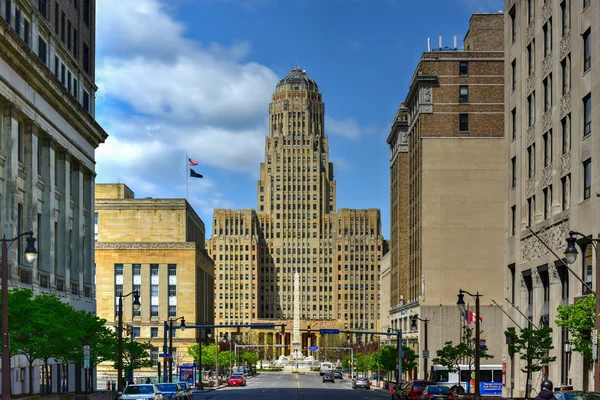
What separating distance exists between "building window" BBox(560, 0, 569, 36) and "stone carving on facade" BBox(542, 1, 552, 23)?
7.71ft

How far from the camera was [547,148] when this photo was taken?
6550cm

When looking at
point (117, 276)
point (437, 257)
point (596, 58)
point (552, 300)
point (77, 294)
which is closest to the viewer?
point (596, 58)

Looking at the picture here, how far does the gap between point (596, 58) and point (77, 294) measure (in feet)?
154

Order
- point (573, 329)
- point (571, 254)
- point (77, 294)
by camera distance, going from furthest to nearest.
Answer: point (77, 294), point (573, 329), point (571, 254)

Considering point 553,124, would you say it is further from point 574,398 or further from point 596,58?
point 574,398

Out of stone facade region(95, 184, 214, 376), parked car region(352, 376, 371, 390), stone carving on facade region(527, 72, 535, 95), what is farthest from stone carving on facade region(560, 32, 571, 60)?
stone facade region(95, 184, 214, 376)

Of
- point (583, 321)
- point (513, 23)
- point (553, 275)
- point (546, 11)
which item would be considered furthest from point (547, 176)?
point (583, 321)

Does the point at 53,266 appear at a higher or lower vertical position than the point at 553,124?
lower

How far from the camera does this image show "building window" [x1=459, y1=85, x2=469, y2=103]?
11800 centimetres

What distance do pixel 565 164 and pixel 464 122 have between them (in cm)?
5678

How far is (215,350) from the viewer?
160 meters

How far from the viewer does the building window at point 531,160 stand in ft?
228

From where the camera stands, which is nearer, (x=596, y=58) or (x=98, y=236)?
(x=596, y=58)

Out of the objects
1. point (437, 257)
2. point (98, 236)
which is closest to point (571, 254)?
point (437, 257)
